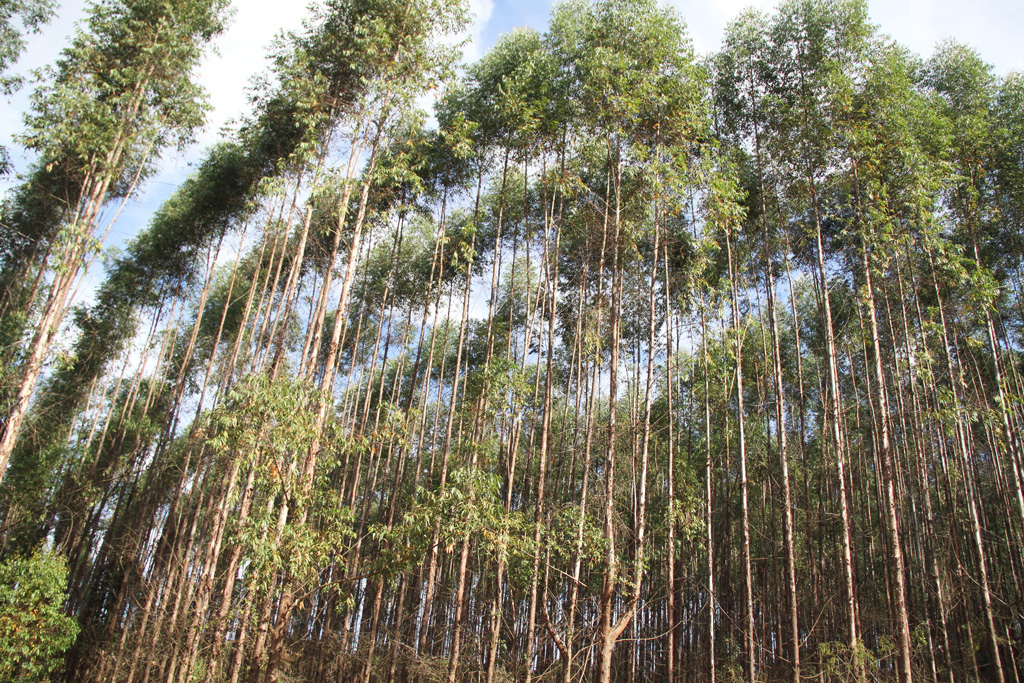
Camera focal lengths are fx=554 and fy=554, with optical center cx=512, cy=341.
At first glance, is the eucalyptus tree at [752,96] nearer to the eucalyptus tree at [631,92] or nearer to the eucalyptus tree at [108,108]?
the eucalyptus tree at [631,92]

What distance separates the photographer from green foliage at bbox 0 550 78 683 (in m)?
7.44

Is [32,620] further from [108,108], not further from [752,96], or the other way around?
[752,96]

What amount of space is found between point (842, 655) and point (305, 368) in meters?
6.56

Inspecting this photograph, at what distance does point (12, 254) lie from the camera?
9414 millimetres

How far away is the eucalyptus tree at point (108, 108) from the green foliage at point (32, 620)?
3747 millimetres

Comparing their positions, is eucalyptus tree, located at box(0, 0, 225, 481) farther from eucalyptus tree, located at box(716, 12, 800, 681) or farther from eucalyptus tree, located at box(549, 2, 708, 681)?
eucalyptus tree, located at box(716, 12, 800, 681)

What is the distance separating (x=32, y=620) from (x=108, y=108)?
7.03m

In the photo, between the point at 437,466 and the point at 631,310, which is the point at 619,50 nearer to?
the point at 631,310

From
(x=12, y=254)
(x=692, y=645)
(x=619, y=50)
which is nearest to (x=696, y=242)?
(x=619, y=50)

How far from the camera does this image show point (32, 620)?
25.4 ft

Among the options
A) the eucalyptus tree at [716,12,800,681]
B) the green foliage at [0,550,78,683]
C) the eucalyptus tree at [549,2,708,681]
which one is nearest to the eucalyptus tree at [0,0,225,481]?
the green foliage at [0,550,78,683]

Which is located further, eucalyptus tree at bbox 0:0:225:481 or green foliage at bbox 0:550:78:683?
green foliage at bbox 0:550:78:683

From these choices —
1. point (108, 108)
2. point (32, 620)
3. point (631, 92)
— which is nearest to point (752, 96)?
point (631, 92)

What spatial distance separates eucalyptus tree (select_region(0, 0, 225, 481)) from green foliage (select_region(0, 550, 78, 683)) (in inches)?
148
